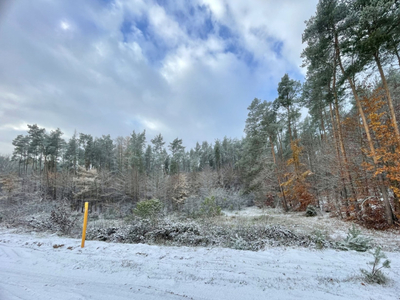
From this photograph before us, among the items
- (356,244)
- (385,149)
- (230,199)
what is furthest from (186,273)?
(230,199)

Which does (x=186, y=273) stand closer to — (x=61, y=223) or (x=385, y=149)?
(x=61, y=223)

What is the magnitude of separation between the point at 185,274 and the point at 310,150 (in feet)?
50.6

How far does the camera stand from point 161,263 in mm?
3242

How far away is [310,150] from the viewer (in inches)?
558

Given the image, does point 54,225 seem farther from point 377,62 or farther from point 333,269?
point 377,62

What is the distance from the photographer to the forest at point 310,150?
6473 mm

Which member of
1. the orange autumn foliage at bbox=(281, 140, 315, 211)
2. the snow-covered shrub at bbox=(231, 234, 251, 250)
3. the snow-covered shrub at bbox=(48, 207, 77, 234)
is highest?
the orange autumn foliage at bbox=(281, 140, 315, 211)

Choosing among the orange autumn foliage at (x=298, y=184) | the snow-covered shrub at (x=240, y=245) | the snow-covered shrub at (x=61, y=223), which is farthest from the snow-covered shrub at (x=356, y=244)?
the snow-covered shrub at (x=61, y=223)

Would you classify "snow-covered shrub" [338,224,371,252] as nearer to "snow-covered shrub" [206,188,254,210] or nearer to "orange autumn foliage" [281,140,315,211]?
"orange autumn foliage" [281,140,315,211]

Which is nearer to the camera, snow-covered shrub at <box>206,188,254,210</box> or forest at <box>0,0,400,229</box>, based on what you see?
forest at <box>0,0,400,229</box>

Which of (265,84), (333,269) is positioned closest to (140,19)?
(265,84)

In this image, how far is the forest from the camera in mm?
6473

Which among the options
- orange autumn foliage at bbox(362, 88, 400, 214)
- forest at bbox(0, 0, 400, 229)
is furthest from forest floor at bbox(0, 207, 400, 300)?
forest at bbox(0, 0, 400, 229)

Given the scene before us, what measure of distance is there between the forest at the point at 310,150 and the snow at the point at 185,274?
5233mm
